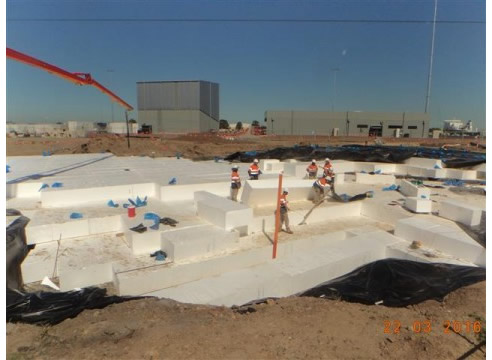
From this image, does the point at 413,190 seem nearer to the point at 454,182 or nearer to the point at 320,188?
the point at 320,188

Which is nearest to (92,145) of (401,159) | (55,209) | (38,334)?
(55,209)

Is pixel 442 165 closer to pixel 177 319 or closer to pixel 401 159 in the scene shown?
pixel 401 159

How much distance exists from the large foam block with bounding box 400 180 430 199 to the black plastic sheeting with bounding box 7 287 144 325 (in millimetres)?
8578

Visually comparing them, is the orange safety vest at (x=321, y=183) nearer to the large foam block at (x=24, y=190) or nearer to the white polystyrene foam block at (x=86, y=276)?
the white polystyrene foam block at (x=86, y=276)

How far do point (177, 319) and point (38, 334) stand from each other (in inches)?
56.9

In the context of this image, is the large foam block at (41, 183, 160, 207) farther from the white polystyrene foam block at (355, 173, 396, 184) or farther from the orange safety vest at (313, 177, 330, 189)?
the white polystyrene foam block at (355, 173, 396, 184)

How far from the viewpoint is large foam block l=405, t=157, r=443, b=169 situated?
49.2 feet

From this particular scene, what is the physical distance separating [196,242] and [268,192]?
355 cm

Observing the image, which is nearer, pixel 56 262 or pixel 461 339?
pixel 461 339

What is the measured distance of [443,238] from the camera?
6.63 meters

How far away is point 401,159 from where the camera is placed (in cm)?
1619
